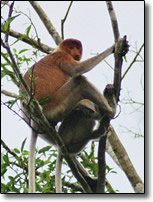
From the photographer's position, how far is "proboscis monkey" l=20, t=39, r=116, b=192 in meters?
3.52

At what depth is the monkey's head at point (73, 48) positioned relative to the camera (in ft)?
13.2

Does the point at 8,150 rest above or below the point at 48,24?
below

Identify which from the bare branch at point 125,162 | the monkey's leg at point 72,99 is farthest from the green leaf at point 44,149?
the bare branch at point 125,162

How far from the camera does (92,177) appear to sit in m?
3.66

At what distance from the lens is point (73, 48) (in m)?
4.02

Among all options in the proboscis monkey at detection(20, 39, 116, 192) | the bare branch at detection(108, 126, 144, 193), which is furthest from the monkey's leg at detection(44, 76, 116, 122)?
the bare branch at detection(108, 126, 144, 193)

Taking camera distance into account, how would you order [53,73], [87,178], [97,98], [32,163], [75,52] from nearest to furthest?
[32,163], [97,98], [87,178], [53,73], [75,52]

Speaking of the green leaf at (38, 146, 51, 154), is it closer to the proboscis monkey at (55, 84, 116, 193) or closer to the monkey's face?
the proboscis monkey at (55, 84, 116, 193)

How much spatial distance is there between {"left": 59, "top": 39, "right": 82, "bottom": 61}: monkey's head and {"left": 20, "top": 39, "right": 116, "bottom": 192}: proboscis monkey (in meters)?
0.11

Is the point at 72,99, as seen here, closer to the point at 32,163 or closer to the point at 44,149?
the point at 44,149

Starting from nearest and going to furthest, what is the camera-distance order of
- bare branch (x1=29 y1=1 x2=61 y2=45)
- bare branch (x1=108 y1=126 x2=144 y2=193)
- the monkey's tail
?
the monkey's tail, bare branch (x1=108 y1=126 x2=144 y2=193), bare branch (x1=29 y1=1 x2=61 y2=45)

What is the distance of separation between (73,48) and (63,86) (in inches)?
19.9

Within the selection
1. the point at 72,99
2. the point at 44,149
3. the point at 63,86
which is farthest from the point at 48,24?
the point at 44,149

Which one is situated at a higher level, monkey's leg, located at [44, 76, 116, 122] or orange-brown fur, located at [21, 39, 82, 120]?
orange-brown fur, located at [21, 39, 82, 120]
